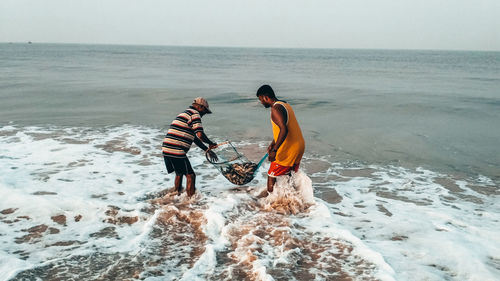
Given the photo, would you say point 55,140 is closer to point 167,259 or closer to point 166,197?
point 166,197

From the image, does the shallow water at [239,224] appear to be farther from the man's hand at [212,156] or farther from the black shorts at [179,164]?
the man's hand at [212,156]

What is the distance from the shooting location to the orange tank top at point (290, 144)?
17.6 ft

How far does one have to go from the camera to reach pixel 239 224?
5379 mm

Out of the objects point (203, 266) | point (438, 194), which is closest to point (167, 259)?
point (203, 266)

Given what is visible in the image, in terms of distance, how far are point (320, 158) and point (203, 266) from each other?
19.3ft

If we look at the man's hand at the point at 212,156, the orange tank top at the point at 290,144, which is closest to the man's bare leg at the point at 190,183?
the man's hand at the point at 212,156

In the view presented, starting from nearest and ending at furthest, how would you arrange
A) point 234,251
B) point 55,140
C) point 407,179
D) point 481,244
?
1. point 234,251
2. point 481,244
3. point 407,179
4. point 55,140

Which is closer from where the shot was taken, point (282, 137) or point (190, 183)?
point (282, 137)

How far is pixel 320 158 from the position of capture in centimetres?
958

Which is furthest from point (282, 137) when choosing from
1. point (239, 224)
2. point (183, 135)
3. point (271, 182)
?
point (183, 135)

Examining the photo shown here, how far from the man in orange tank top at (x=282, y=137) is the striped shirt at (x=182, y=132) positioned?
0.99 meters

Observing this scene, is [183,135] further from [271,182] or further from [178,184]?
[271,182]

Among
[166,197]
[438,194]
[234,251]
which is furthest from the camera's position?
[438,194]

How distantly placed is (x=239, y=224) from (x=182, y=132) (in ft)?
A: 5.16
